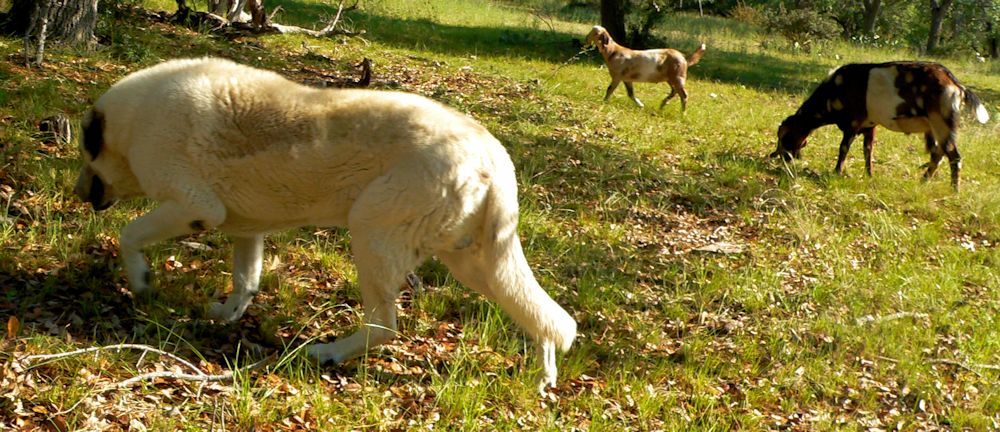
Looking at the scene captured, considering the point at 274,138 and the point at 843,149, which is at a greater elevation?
the point at 274,138

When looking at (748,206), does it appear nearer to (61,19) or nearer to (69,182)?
(69,182)

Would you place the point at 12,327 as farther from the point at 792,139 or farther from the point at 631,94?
the point at 631,94

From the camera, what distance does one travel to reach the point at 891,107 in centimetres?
1020

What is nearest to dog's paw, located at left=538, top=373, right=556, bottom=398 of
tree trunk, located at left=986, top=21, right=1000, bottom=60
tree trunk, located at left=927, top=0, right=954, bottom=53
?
tree trunk, located at left=927, top=0, right=954, bottom=53

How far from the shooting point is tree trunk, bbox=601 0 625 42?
818 inches

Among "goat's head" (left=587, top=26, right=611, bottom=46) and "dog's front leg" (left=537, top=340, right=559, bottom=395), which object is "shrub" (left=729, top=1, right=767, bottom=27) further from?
"dog's front leg" (left=537, top=340, right=559, bottom=395)

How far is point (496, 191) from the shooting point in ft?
14.3

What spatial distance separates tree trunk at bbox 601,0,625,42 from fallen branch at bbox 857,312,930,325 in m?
15.2

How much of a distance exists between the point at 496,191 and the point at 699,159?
6.69 metres

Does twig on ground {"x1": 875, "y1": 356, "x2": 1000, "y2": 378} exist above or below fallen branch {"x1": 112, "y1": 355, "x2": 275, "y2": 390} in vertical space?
below

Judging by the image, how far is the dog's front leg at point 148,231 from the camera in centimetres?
450

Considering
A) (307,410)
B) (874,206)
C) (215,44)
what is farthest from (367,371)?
(215,44)

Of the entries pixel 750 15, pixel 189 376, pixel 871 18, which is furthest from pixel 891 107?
pixel 871 18

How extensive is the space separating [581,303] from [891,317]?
2392 mm
